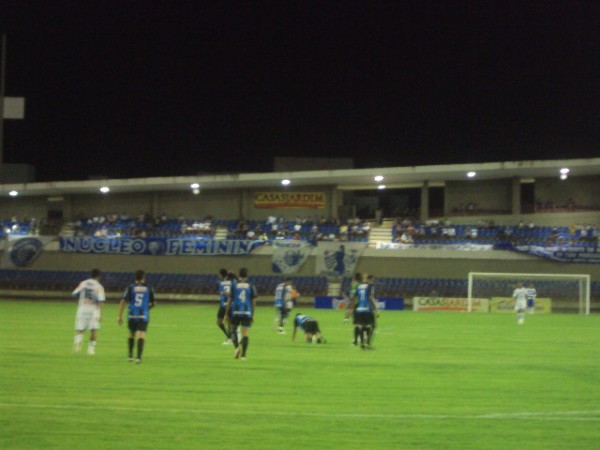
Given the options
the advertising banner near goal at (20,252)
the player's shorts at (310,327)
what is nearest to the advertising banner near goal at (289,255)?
the advertising banner near goal at (20,252)

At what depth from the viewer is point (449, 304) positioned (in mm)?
A: 48688

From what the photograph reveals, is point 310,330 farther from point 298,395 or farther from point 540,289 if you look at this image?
point 540,289

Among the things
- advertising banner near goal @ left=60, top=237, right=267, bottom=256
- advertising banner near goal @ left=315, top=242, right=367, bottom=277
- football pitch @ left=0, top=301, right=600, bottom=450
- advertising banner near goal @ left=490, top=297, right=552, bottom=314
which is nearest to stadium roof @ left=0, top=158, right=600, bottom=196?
advertising banner near goal @ left=60, top=237, right=267, bottom=256

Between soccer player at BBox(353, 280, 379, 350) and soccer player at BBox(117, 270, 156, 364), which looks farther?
soccer player at BBox(353, 280, 379, 350)

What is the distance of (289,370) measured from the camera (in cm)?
1617

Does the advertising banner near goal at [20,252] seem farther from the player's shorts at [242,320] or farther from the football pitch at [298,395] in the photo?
the player's shorts at [242,320]

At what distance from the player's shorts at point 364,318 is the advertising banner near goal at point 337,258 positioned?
33.1 m

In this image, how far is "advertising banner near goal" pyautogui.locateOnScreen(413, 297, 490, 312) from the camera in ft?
159

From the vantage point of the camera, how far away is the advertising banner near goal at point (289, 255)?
179 feet

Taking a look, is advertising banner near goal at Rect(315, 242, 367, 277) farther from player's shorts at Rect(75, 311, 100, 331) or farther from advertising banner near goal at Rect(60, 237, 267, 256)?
player's shorts at Rect(75, 311, 100, 331)

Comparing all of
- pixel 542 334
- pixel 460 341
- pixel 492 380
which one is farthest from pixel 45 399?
pixel 542 334

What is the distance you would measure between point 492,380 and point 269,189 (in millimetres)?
46403

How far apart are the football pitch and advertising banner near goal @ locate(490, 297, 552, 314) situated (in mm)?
24411

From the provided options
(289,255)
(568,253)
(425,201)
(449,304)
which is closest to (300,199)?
(289,255)
